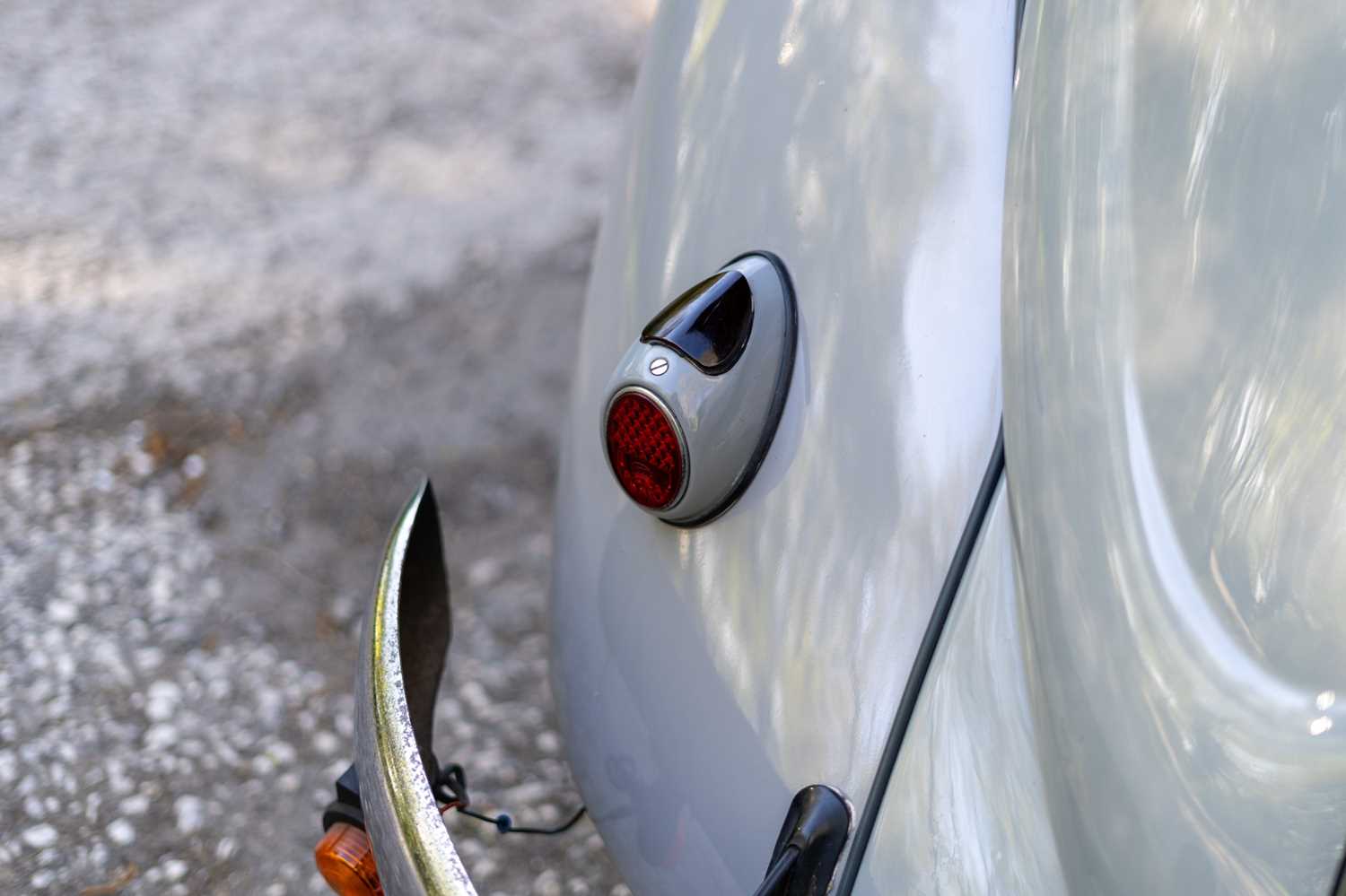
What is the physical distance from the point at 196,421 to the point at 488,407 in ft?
2.06

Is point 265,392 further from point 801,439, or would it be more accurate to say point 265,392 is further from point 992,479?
point 992,479

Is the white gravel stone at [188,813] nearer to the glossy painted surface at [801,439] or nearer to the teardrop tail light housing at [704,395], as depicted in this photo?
the glossy painted surface at [801,439]

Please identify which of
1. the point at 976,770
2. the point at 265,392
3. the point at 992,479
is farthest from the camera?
the point at 265,392

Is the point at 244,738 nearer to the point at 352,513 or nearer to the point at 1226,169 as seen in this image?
the point at 352,513

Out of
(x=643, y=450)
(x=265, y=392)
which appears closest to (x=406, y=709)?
(x=643, y=450)

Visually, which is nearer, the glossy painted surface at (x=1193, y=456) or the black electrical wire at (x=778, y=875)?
the glossy painted surface at (x=1193, y=456)

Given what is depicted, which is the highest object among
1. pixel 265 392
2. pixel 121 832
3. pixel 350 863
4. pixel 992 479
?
pixel 265 392

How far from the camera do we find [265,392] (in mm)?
2943

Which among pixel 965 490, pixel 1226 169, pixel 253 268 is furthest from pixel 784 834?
pixel 253 268

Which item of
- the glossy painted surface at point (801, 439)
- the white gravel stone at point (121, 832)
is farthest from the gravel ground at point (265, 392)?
the glossy painted surface at point (801, 439)

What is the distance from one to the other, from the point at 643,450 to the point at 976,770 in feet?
1.52

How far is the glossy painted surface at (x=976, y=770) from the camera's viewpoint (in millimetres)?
1072

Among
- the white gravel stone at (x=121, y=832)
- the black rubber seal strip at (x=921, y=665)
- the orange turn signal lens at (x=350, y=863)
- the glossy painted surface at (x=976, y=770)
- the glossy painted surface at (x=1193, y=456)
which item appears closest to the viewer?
the glossy painted surface at (x=1193, y=456)

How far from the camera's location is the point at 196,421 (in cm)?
286
